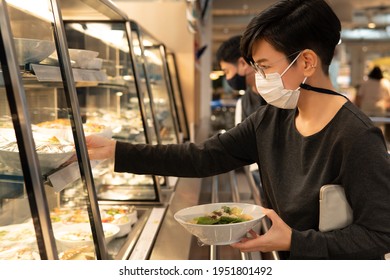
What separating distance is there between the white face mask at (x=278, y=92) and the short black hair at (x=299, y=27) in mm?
84

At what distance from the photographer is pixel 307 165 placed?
1386mm

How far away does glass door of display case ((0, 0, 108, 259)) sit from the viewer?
119 centimetres

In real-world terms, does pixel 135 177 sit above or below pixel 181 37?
below

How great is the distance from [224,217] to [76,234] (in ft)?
3.01

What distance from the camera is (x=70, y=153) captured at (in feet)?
5.53

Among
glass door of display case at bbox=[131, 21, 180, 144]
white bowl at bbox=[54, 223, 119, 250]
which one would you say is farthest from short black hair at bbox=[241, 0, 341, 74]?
glass door of display case at bbox=[131, 21, 180, 144]

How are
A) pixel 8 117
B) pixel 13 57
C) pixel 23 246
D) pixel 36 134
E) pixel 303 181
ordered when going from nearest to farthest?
pixel 13 57 → pixel 8 117 → pixel 303 181 → pixel 23 246 → pixel 36 134

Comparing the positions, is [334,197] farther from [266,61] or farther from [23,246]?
[23,246]

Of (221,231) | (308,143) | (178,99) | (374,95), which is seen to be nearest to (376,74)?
(374,95)

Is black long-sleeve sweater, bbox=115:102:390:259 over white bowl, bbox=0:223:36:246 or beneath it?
over

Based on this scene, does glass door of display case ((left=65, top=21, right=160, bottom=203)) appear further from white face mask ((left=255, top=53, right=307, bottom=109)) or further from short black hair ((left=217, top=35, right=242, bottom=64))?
white face mask ((left=255, top=53, right=307, bottom=109))

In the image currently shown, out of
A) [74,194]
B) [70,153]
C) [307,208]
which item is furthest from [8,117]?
[74,194]

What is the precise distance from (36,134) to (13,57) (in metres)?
0.66

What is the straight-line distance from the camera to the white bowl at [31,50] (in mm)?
1547
